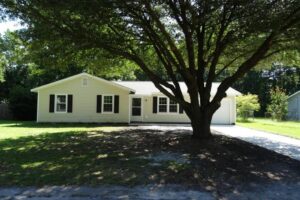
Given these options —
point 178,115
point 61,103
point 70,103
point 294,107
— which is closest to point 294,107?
point 294,107

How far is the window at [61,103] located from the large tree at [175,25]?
1259cm

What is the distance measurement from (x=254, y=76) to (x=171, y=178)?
5798 centimetres

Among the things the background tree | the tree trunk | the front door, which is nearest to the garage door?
the front door

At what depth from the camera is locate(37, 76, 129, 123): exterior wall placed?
98.2 feet

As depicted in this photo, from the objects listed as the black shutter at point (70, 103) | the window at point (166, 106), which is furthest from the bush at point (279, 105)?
the black shutter at point (70, 103)

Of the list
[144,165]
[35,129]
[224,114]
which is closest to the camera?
[144,165]

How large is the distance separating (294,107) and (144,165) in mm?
42798

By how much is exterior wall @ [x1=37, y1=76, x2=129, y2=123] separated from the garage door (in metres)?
7.12

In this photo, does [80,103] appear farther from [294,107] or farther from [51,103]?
[294,107]

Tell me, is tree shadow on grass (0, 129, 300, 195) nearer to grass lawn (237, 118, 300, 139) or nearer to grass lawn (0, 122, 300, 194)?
grass lawn (0, 122, 300, 194)

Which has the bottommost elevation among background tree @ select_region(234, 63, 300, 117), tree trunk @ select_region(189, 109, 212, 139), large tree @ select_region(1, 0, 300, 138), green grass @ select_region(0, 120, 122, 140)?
green grass @ select_region(0, 120, 122, 140)

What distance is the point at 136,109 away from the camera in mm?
31797

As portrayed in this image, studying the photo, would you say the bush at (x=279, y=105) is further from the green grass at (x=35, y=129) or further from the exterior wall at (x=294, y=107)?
the green grass at (x=35, y=129)

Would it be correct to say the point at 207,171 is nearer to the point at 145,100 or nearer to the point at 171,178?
the point at 171,178
